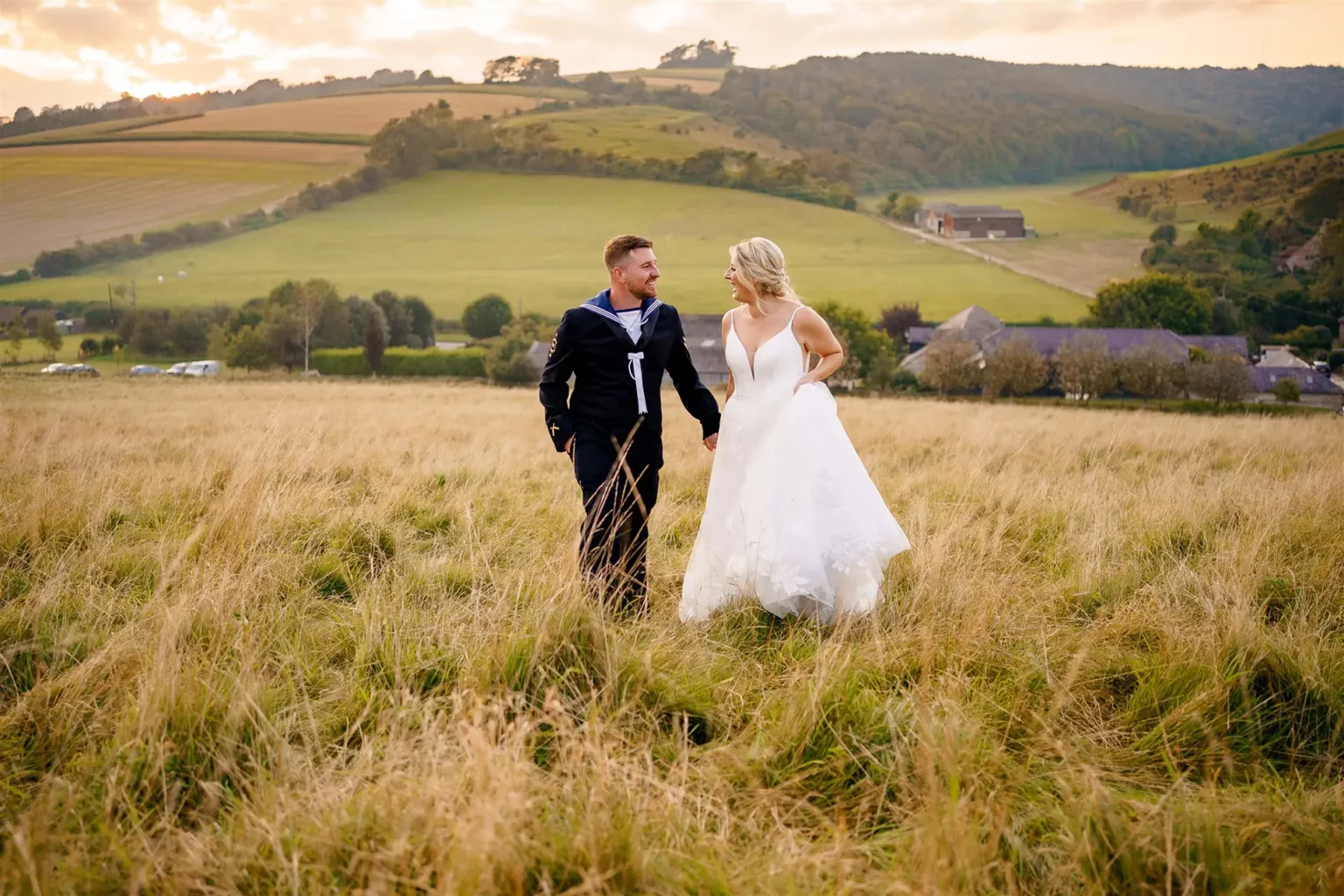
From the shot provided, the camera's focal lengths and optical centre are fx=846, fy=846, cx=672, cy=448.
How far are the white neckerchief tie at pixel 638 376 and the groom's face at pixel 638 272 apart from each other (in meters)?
0.39

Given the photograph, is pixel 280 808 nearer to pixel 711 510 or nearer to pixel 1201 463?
pixel 711 510

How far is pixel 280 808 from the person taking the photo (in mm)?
2521

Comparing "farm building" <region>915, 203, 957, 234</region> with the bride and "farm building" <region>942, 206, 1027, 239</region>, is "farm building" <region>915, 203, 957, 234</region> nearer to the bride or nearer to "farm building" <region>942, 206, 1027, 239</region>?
"farm building" <region>942, 206, 1027, 239</region>

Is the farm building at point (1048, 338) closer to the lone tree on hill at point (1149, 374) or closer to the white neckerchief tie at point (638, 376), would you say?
the lone tree on hill at point (1149, 374)

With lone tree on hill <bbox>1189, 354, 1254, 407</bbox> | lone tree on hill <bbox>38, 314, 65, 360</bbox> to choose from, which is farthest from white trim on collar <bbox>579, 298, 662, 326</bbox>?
lone tree on hill <bbox>38, 314, 65, 360</bbox>

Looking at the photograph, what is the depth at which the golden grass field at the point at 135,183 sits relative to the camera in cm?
8769

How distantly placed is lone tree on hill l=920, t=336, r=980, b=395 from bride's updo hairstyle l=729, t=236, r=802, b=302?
52.3m

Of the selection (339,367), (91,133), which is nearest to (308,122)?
(91,133)

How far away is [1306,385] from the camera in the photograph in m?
63.5

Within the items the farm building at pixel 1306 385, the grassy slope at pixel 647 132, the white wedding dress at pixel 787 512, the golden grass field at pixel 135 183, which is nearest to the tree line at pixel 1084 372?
the farm building at pixel 1306 385

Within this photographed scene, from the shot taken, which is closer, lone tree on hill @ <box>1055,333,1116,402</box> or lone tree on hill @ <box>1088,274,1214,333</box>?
lone tree on hill @ <box>1055,333,1116,402</box>

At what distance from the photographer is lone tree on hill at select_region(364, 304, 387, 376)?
64375 millimetres

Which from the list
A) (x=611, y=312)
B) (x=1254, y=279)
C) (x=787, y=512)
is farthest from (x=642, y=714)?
(x=1254, y=279)

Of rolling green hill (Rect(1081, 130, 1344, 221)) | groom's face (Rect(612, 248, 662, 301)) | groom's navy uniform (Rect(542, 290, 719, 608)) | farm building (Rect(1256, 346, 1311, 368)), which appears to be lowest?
farm building (Rect(1256, 346, 1311, 368))
